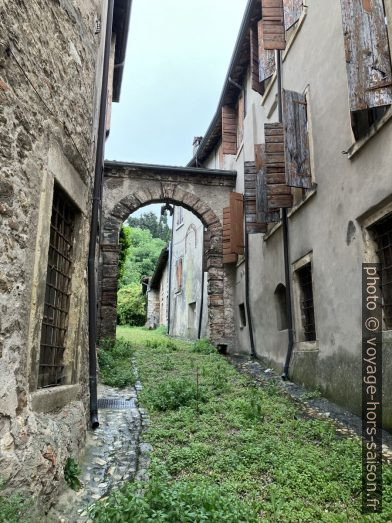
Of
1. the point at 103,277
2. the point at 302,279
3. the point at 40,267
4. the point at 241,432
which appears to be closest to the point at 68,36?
the point at 40,267

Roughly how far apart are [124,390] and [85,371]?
2595 mm

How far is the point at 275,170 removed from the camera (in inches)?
315

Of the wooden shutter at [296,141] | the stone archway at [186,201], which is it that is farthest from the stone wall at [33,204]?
the stone archway at [186,201]

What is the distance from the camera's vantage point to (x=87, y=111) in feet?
14.3

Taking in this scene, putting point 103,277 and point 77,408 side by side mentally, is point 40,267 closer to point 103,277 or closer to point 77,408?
point 77,408

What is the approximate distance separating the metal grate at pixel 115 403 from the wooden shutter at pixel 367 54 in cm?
481

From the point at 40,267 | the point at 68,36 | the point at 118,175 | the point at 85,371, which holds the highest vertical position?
the point at 118,175

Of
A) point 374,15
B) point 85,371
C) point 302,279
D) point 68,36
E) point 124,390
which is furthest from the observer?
point 302,279

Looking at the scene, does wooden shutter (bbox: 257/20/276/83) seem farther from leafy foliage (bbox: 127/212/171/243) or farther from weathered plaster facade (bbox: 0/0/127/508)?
leafy foliage (bbox: 127/212/171/243)

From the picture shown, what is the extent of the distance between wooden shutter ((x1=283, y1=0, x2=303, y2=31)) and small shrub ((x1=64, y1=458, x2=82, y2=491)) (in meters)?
8.20

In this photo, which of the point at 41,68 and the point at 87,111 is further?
the point at 87,111

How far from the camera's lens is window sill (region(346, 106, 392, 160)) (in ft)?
16.0

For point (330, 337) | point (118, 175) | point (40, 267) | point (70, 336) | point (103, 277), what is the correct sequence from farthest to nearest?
point (118, 175) → point (103, 277) → point (330, 337) → point (70, 336) → point (40, 267)

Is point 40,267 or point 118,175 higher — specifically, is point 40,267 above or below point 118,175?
below
